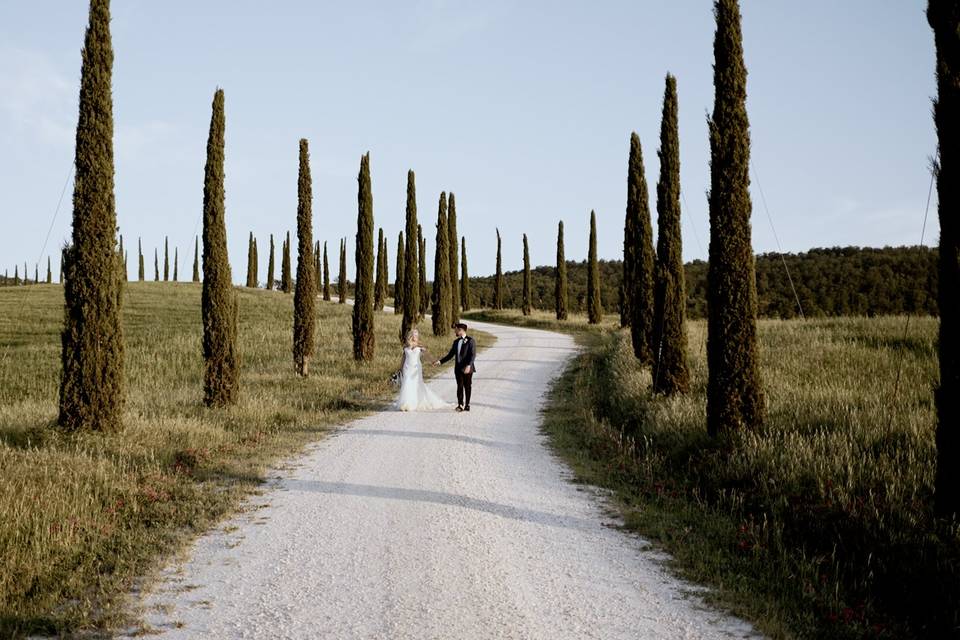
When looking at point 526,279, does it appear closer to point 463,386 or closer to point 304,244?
point 304,244

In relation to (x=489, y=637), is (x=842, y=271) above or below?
above

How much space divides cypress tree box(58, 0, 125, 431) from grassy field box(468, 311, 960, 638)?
7785 mm

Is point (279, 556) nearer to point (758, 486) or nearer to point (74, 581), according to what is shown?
point (74, 581)

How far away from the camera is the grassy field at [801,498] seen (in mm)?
5250

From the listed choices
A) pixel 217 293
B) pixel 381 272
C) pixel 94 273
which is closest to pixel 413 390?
pixel 217 293

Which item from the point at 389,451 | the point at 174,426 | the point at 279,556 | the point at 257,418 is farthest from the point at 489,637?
the point at 257,418

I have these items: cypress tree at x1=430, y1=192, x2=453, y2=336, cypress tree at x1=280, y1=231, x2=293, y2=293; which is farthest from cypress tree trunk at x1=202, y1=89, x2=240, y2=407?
cypress tree at x1=280, y1=231, x2=293, y2=293

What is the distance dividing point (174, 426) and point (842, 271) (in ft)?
200

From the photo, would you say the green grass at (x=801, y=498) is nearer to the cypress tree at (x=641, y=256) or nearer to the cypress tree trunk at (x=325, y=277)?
the cypress tree at (x=641, y=256)

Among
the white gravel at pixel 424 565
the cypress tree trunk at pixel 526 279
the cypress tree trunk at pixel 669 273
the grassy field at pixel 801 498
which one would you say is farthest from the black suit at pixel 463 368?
the cypress tree trunk at pixel 526 279

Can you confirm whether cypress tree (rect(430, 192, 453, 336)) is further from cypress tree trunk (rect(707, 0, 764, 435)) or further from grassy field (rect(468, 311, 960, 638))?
cypress tree trunk (rect(707, 0, 764, 435))

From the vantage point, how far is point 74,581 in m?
5.30

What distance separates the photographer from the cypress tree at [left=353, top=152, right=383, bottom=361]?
85.5ft

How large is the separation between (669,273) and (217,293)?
11.1 metres
